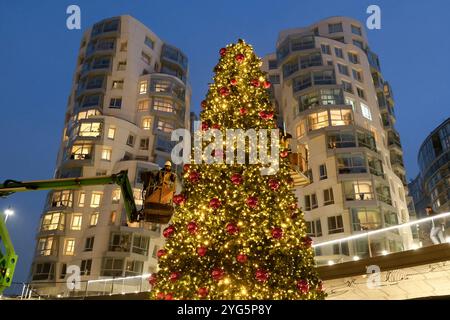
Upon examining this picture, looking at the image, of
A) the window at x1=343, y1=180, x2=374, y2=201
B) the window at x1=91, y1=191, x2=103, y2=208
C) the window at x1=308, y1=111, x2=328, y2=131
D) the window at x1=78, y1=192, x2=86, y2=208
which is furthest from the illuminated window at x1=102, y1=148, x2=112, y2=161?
the window at x1=343, y1=180, x2=374, y2=201

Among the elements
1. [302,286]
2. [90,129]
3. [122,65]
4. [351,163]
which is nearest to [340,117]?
[351,163]

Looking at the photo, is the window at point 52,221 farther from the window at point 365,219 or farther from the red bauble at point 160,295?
the red bauble at point 160,295

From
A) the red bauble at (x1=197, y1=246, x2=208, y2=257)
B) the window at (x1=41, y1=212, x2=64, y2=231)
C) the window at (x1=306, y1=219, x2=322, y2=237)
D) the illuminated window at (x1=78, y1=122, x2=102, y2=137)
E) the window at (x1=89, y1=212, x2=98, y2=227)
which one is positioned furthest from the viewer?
the illuminated window at (x1=78, y1=122, x2=102, y2=137)

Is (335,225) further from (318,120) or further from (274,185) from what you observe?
(274,185)

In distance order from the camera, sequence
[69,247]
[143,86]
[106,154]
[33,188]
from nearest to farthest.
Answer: [33,188]
[69,247]
[106,154]
[143,86]

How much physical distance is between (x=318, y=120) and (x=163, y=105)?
1998 cm

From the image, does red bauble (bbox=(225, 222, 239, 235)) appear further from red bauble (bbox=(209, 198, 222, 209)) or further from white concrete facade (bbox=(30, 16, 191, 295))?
white concrete facade (bbox=(30, 16, 191, 295))

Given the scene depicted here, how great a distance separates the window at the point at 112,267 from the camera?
3659 centimetres

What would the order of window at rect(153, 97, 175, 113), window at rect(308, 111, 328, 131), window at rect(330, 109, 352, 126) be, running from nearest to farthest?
window at rect(330, 109, 352, 126)
window at rect(308, 111, 328, 131)
window at rect(153, 97, 175, 113)

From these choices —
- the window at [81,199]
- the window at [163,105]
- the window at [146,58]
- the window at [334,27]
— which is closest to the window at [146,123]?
the window at [163,105]

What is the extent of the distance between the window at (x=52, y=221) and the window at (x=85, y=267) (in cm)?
→ 522

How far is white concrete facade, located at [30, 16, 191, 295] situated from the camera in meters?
38.5

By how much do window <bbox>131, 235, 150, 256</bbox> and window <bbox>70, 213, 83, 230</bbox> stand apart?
24.5 ft

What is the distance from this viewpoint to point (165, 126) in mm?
49906
